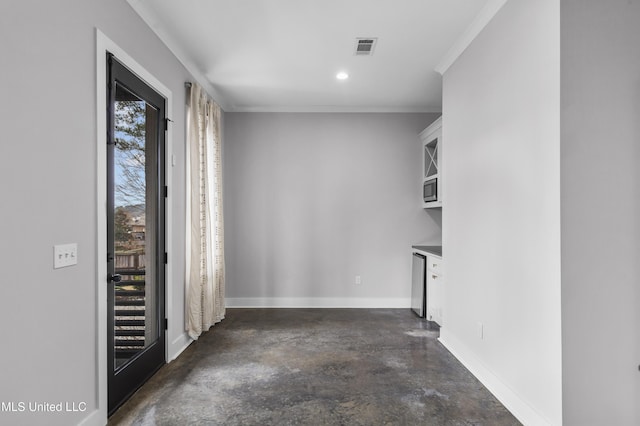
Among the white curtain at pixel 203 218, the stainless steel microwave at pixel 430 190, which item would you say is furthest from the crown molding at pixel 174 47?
the stainless steel microwave at pixel 430 190

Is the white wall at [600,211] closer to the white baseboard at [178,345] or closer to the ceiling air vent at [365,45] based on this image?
the ceiling air vent at [365,45]

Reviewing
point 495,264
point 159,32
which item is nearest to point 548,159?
point 495,264

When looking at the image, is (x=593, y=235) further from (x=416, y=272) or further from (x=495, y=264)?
(x=416, y=272)

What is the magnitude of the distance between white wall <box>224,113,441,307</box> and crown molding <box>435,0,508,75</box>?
1652 mm

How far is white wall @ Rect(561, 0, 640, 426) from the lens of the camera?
1.92m

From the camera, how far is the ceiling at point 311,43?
2.70 metres

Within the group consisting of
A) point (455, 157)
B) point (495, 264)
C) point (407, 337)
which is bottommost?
point (407, 337)

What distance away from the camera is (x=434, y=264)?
4.25 metres

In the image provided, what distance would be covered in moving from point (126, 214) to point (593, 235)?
9.40ft

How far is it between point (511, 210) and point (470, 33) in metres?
1.58
